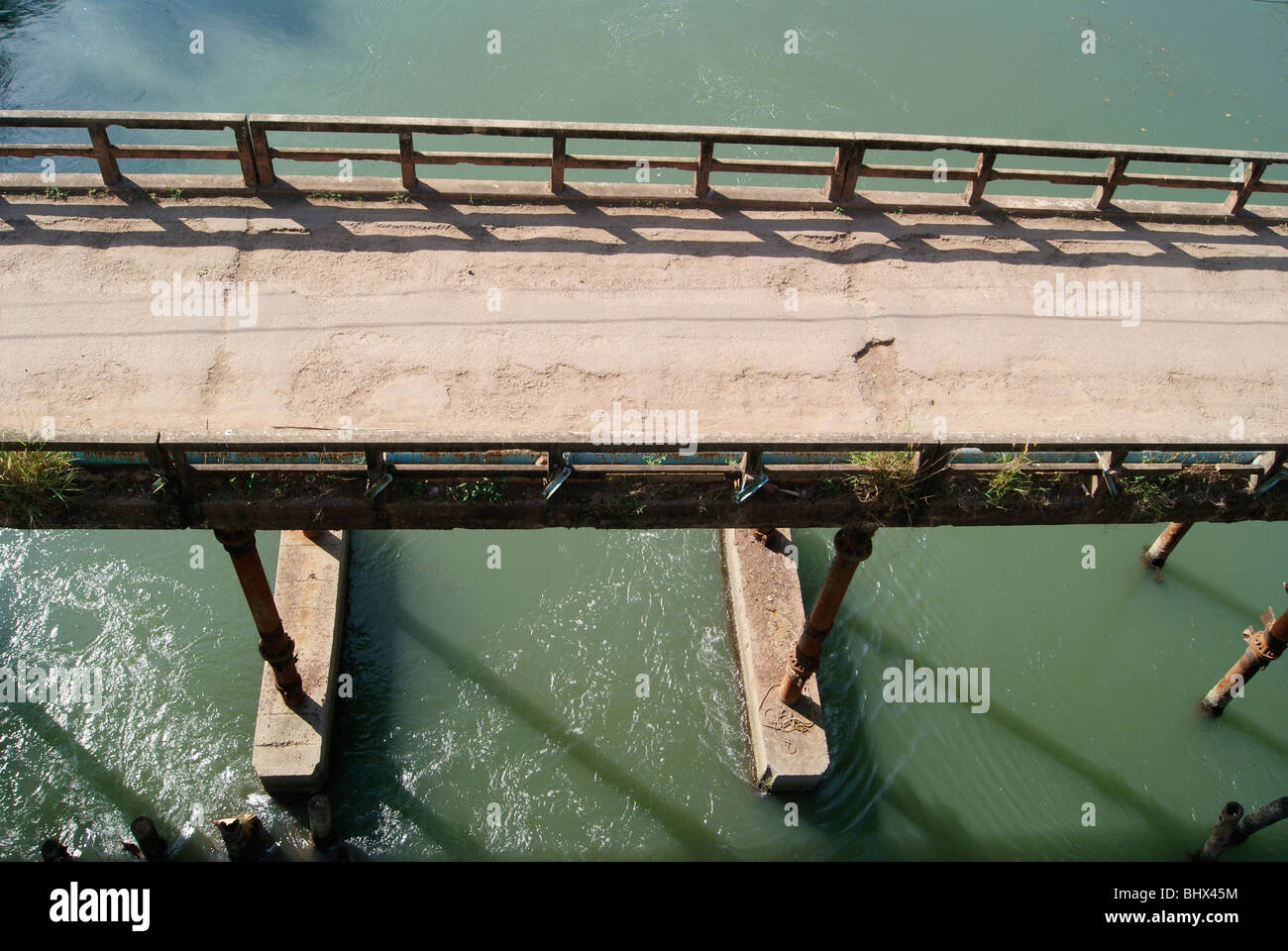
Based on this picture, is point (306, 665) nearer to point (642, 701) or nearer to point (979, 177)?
point (642, 701)

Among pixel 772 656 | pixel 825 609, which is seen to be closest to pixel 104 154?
pixel 825 609

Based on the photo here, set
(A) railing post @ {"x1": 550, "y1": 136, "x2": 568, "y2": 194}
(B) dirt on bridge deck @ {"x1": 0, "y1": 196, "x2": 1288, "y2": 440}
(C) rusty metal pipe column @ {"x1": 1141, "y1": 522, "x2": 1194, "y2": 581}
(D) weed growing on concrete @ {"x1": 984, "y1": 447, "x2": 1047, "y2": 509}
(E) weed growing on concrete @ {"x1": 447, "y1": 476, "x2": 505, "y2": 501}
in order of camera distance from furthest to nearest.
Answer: (C) rusty metal pipe column @ {"x1": 1141, "y1": 522, "x2": 1194, "y2": 581} → (A) railing post @ {"x1": 550, "y1": 136, "x2": 568, "y2": 194} → (B) dirt on bridge deck @ {"x1": 0, "y1": 196, "x2": 1288, "y2": 440} → (D) weed growing on concrete @ {"x1": 984, "y1": 447, "x2": 1047, "y2": 509} → (E) weed growing on concrete @ {"x1": 447, "y1": 476, "x2": 505, "y2": 501}

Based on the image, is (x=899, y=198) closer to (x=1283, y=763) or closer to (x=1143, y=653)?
(x=1143, y=653)

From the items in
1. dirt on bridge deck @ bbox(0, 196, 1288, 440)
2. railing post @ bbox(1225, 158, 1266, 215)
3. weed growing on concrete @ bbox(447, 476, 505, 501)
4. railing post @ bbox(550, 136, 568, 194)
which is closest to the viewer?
weed growing on concrete @ bbox(447, 476, 505, 501)

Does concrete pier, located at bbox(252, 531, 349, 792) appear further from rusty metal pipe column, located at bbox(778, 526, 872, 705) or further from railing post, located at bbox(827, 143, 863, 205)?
railing post, located at bbox(827, 143, 863, 205)

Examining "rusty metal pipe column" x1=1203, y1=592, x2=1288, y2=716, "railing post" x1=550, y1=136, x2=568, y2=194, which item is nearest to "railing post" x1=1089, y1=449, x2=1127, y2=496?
"rusty metal pipe column" x1=1203, y1=592, x2=1288, y2=716

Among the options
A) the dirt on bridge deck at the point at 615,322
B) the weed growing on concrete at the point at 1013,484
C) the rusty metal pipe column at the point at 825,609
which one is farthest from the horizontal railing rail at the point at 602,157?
the rusty metal pipe column at the point at 825,609
